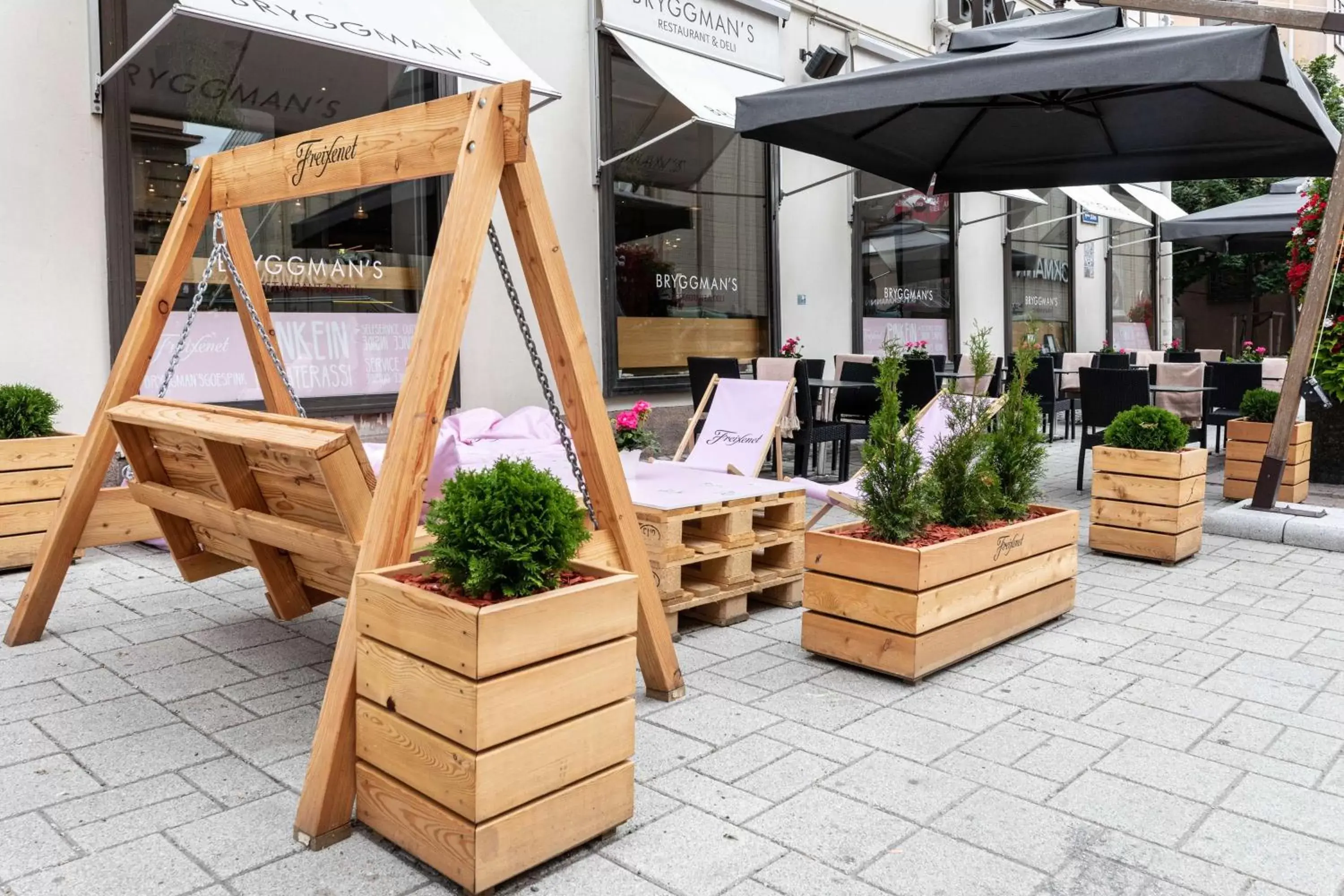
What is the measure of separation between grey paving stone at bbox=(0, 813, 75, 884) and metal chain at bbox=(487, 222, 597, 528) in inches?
62.2

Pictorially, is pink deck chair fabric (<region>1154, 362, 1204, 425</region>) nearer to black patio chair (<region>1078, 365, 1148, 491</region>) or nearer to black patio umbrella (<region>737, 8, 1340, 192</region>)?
black patio chair (<region>1078, 365, 1148, 491</region>)

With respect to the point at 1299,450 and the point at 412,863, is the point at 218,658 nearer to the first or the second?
the point at 412,863

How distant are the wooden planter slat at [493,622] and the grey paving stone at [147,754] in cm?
88

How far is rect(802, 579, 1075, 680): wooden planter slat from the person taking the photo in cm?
351

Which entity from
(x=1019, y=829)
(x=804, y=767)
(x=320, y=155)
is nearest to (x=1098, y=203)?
(x=320, y=155)

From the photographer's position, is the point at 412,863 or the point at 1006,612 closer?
the point at 412,863

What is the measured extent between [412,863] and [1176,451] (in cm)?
463

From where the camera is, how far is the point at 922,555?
342 cm

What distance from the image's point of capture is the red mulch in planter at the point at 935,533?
365 centimetres

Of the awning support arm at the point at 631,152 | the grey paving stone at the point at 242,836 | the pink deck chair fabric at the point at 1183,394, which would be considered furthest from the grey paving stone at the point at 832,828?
the awning support arm at the point at 631,152

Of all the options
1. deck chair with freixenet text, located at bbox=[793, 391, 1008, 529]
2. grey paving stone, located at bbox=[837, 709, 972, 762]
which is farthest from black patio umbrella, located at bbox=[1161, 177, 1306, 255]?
grey paving stone, located at bbox=[837, 709, 972, 762]

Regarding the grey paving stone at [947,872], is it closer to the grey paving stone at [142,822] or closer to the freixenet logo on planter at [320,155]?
the grey paving stone at [142,822]

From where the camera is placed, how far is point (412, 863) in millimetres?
2326

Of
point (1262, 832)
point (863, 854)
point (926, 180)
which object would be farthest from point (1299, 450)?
point (863, 854)
